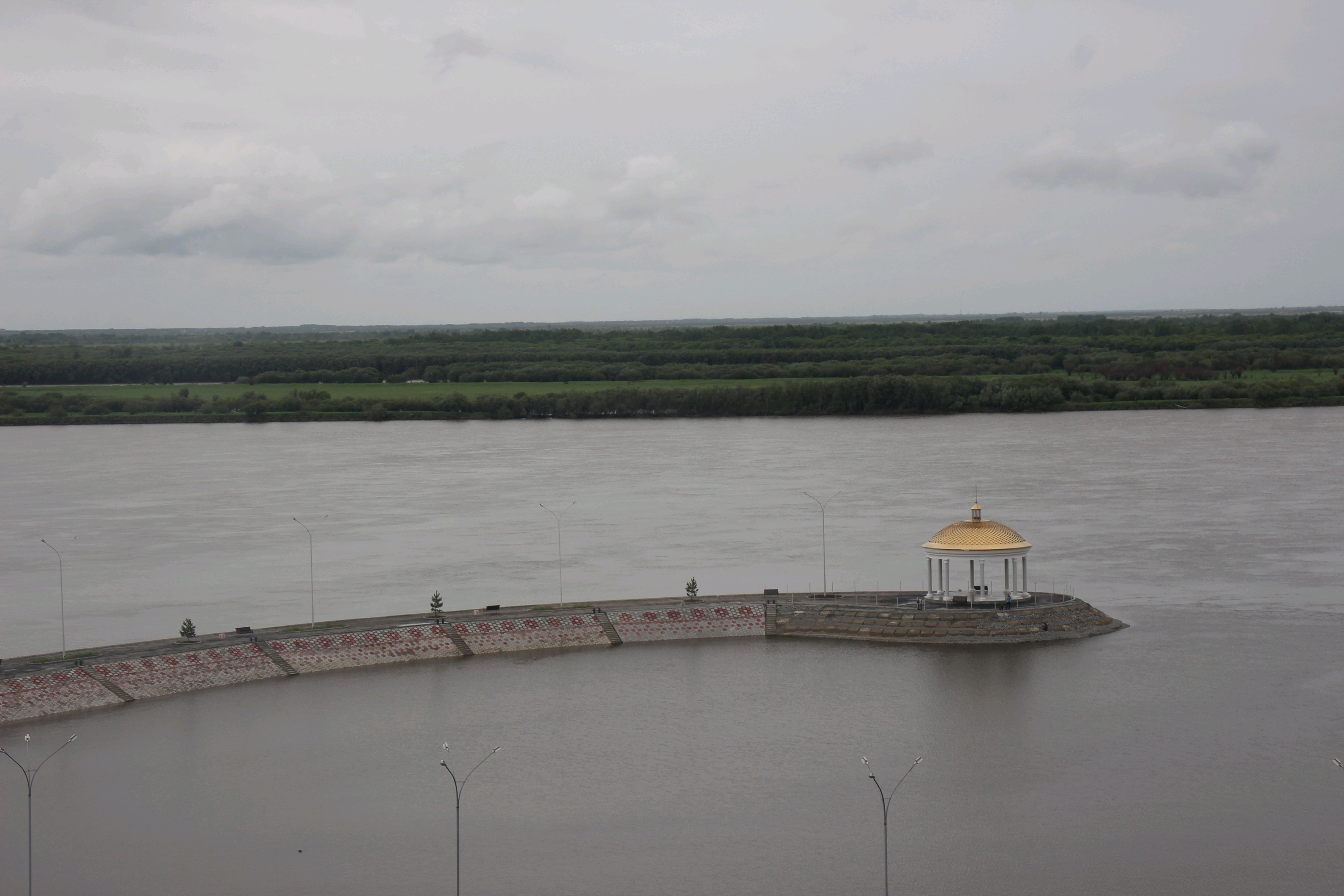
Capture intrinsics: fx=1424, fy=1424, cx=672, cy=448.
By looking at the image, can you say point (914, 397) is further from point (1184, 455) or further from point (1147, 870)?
point (1147, 870)

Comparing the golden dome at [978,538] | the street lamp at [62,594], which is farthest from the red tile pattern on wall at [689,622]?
the street lamp at [62,594]

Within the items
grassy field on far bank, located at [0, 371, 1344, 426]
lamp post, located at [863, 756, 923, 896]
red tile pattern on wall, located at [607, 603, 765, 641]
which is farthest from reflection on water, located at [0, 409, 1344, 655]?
lamp post, located at [863, 756, 923, 896]

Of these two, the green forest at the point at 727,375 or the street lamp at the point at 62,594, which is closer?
the street lamp at the point at 62,594

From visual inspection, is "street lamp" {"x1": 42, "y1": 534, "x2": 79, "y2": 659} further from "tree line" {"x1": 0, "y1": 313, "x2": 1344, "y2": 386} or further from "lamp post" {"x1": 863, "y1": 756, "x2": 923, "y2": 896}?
"tree line" {"x1": 0, "y1": 313, "x2": 1344, "y2": 386}

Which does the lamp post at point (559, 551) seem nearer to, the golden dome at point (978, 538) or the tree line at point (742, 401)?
the golden dome at point (978, 538)

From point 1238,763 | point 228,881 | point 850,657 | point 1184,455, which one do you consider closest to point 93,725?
point 228,881

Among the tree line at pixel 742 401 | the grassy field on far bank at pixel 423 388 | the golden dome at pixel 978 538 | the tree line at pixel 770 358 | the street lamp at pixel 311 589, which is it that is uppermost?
the tree line at pixel 770 358
